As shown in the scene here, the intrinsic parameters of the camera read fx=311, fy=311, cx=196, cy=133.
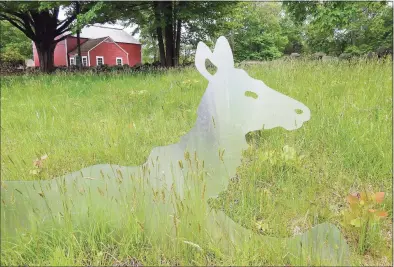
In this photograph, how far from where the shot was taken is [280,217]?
184 centimetres

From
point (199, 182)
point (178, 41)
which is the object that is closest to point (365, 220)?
point (199, 182)

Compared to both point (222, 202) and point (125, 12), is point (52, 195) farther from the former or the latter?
point (125, 12)

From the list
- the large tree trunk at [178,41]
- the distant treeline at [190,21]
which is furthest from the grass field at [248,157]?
the large tree trunk at [178,41]

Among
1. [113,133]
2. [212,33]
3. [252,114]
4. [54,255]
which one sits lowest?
[54,255]

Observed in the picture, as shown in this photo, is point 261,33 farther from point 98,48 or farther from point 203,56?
point 203,56

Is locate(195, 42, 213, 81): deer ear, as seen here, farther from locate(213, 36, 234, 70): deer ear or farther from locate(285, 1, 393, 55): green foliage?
locate(285, 1, 393, 55): green foliage

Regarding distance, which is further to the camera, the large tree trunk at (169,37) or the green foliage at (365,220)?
the large tree trunk at (169,37)

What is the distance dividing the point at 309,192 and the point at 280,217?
311 mm

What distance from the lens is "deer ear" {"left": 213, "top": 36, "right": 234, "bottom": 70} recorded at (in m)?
1.94

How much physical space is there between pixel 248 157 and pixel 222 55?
785 mm

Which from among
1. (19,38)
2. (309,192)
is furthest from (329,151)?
(19,38)

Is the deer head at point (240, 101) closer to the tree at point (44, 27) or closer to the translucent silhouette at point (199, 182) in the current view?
the translucent silhouette at point (199, 182)

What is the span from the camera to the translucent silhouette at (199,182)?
162cm

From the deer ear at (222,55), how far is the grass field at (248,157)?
0.67 meters
